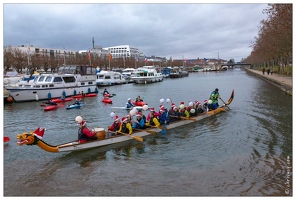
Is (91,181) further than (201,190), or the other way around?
(91,181)

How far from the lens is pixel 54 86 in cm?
3700

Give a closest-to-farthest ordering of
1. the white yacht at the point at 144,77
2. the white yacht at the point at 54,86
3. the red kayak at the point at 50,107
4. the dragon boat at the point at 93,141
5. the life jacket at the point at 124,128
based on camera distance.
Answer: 1. the dragon boat at the point at 93,141
2. the life jacket at the point at 124,128
3. the red kayak at the point at 50,107
4. the white yacht at the point at 54,86
5. the white yacht at the point at 144,77

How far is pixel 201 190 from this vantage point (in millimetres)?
9922

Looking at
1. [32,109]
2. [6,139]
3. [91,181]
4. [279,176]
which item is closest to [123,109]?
[32,109]

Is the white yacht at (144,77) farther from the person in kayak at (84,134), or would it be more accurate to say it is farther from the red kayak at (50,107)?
the person in kayak at (84,134)

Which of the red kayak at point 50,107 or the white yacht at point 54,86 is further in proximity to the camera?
the white yacht at point 54,86

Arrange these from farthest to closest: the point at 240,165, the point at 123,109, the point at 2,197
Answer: the point at 123,109 < the point at 240,165 < the point at 2,197

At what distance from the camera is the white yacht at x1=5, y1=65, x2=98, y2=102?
112 feet

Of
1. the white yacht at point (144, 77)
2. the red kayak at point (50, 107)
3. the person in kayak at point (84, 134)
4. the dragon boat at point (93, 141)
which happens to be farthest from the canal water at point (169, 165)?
the white yacht at point (144, 77)

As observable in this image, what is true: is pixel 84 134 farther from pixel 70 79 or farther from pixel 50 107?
pixel 70 79

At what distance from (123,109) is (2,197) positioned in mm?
19174

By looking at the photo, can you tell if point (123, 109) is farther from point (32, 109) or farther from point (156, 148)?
point (156, 148)

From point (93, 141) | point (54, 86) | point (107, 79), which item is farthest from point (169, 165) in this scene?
point (107, 79)

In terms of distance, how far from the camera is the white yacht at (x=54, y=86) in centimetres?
3412
